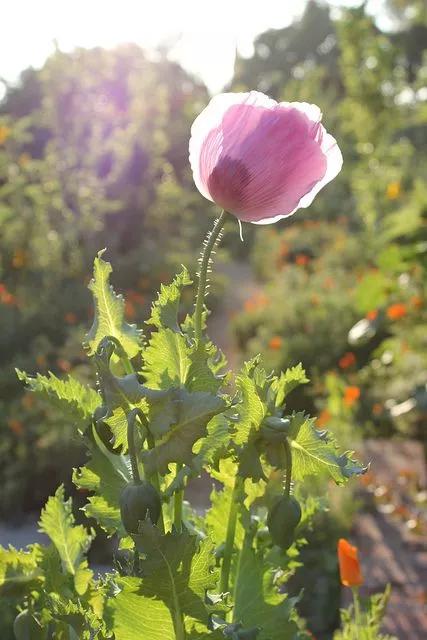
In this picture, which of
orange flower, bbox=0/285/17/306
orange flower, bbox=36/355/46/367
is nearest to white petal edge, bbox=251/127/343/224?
orange flower, bbox=36/355/46/367

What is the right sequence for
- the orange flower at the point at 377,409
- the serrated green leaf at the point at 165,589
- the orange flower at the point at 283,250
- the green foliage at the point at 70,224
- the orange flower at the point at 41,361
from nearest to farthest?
the serrated green leaf at the point at 165,589 → the green foliage at the point at 70,224 → the orange flower at the point at 377,409 → the orange flower at the point at 41,361 → the orange flower at the point at 283,250

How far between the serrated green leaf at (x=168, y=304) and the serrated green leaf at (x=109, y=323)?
0.16 ft

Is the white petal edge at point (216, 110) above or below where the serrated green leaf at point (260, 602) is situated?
above

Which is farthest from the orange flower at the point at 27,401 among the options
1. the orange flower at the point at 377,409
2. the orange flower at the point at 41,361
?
the orange flower at the point at 377,409

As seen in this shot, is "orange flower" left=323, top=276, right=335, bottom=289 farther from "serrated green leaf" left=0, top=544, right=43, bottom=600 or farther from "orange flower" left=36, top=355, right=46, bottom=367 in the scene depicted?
"serrated green leaf" left=0, top=544, right=43, bottom=600

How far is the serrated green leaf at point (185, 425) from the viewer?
612 mm

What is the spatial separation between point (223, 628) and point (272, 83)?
33508 mm

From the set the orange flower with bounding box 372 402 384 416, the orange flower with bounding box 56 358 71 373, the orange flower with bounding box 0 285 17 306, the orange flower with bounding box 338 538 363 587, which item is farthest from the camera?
the orange flower with bounding box 0 285 17 306

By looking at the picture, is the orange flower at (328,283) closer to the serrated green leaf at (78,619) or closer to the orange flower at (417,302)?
the orange flower at (417,302)

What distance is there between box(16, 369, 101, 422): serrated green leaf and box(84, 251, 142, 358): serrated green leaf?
46 millimetres

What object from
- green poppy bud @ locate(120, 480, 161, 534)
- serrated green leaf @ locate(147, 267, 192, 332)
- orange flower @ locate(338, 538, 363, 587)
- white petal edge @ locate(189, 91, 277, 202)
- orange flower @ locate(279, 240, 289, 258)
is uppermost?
white petal edge @ locate(189, 91, 277, 202)

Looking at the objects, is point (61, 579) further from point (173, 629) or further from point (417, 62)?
point (417, 62)

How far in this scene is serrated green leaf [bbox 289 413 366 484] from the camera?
2.15 feet

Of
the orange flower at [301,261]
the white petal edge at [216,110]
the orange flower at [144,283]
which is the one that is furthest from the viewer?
the orange flower at [301,261]
